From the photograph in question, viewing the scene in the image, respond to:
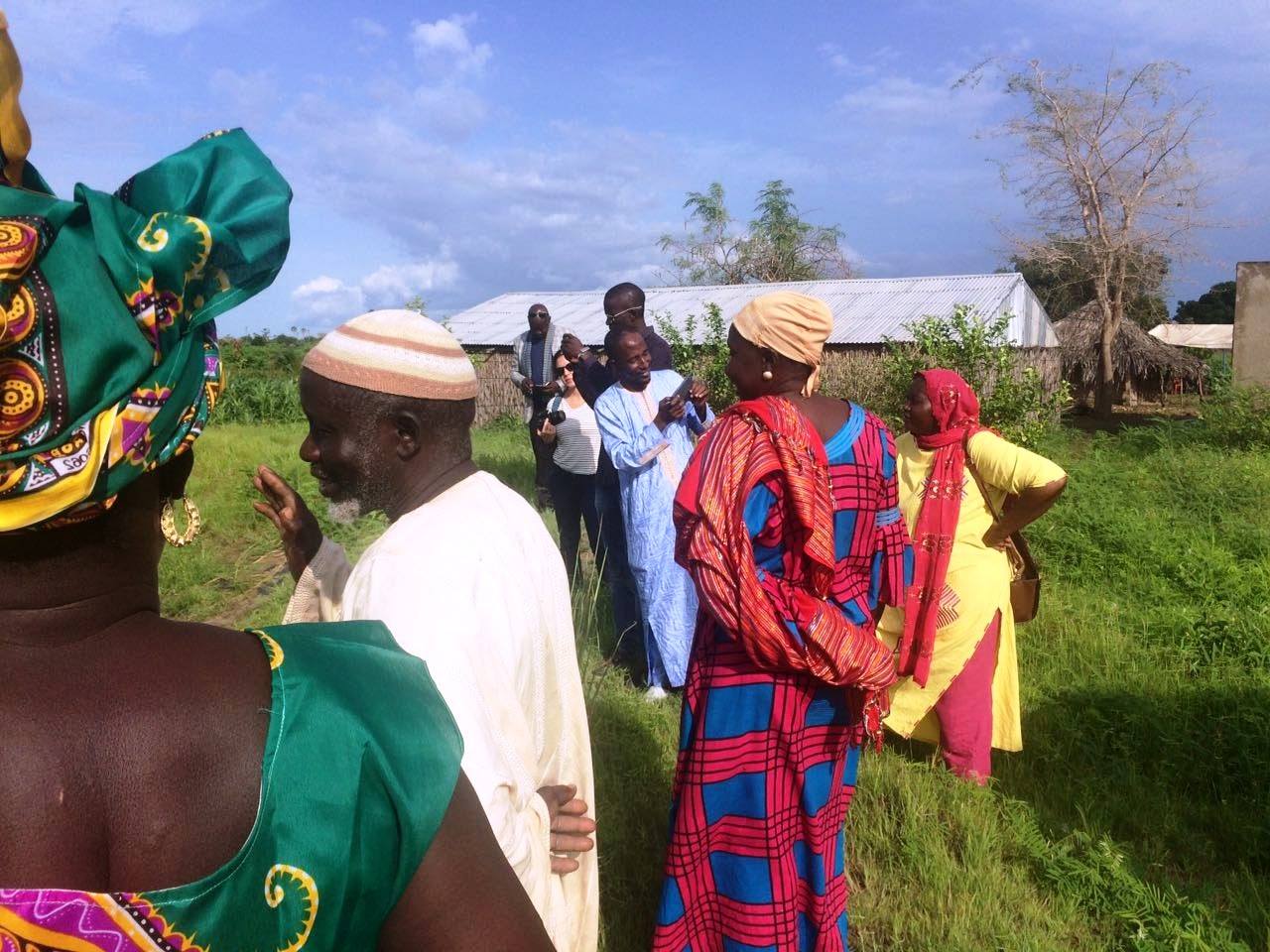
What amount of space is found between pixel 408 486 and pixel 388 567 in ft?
0.97

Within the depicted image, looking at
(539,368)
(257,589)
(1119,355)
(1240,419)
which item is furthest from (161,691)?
(1119,355)

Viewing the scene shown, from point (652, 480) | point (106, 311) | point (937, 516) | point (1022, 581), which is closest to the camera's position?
point (106, 311)

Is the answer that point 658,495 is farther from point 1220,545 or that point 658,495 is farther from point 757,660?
point 1220,545

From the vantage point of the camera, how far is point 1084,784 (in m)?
3.81

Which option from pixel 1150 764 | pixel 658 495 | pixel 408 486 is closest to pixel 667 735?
pixel 658 495

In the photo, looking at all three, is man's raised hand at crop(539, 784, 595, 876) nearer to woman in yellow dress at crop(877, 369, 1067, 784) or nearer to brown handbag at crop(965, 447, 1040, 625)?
woman in yellow dress at crop(877, 369, 1067, 784)

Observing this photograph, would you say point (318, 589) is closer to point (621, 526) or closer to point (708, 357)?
point (621, 526)

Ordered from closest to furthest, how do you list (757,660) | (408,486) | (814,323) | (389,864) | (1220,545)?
(389,864) → (408,486) → (757,660) → (814,323) → (1220,545)

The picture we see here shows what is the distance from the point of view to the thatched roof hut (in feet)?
68.0

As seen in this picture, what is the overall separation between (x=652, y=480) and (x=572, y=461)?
4.09ft

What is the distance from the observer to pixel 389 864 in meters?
0.89

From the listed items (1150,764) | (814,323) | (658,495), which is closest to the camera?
(814,323)

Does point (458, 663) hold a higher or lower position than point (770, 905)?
higher

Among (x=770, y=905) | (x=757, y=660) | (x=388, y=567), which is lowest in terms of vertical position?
(x=770, y=905)
